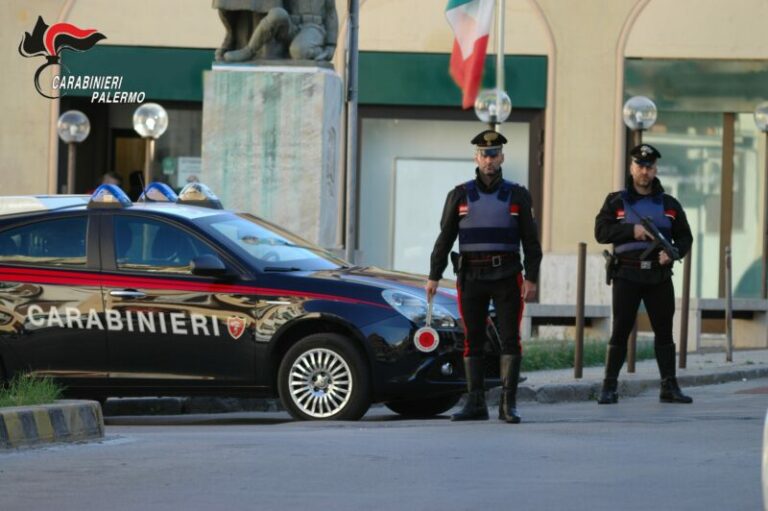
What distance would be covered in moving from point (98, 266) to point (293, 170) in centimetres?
519

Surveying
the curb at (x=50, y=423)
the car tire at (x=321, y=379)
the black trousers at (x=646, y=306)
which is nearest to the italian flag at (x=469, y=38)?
the black trousers at (x=646, y=306)

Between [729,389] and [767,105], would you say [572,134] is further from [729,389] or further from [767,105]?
[729,389]

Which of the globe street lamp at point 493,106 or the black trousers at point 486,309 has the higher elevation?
the globe street lamp at point 493,106

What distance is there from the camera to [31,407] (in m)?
11.0

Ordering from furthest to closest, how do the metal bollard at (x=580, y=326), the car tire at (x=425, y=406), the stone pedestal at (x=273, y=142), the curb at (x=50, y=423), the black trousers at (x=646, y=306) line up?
the stone pedestal at (x=273, y=142)
the metal bollard at (x=580, y=326)
the black trousers at (x=646, y=306)
the car tire at (x=425, y=406)
the curb at (x=50, y=423)

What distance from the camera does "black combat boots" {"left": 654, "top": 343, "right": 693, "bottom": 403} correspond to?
14.6 meters

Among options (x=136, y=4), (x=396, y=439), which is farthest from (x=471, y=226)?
(x=136, y=4)

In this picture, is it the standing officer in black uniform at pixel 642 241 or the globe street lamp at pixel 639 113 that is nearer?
the standing officer in black uniform at pixel 642 241

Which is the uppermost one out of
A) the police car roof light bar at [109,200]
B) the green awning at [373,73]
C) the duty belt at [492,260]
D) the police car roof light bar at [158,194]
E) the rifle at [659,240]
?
the green awning at [373,73]

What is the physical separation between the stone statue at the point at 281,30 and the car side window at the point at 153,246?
16.3 ft

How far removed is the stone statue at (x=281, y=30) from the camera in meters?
18.3

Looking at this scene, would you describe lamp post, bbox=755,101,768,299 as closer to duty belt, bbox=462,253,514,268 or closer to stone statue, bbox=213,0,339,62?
stone statue, bbox=213,0,339,62

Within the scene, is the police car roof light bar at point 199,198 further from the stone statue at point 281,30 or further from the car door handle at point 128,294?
the stone statue at point 281,30

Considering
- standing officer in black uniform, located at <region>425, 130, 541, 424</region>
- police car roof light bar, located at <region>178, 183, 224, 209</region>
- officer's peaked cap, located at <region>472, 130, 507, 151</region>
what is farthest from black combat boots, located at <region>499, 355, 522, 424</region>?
police car roof light bar, located at <region>178, 183, 224, 209</region>
